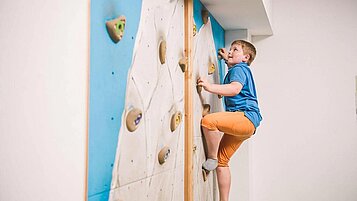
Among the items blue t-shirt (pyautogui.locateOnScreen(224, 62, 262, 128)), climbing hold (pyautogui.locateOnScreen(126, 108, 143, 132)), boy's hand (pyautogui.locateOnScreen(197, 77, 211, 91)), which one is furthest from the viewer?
blue t-shirt (pyautogui.locateOnScreen(224, 62, 262, 128))

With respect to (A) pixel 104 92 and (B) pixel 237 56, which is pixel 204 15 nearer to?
(B) pixel 237 56

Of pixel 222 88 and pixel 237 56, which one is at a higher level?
pixel 237 56

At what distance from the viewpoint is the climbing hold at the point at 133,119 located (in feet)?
4.17

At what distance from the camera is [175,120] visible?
1748 mm

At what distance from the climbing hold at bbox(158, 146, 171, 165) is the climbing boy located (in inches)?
23.5

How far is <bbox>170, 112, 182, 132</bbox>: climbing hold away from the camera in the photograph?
1716 millimetres
